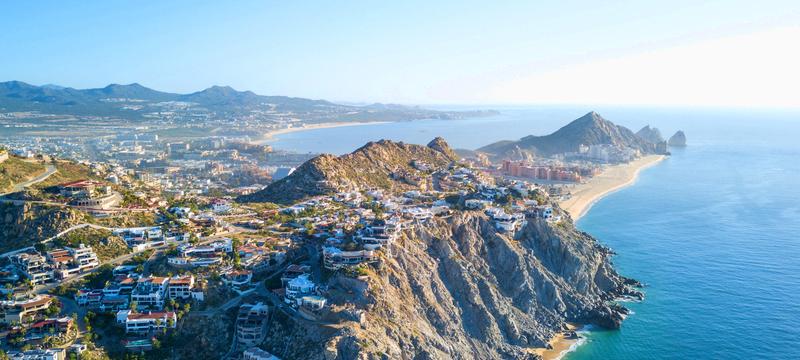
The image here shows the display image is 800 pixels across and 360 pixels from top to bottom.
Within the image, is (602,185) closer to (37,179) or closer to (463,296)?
(463,296)

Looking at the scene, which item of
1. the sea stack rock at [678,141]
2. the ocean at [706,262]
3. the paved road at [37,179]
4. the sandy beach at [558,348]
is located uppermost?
the paved road at [37,179]

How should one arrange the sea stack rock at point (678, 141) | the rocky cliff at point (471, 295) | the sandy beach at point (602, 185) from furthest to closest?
1. the sea stack rock at point (678, 141)
2. the sandy beach at point (602, 185)
3. the rocky cliff at point (471, 295)

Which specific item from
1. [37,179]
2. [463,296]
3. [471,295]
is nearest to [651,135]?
[471,295]

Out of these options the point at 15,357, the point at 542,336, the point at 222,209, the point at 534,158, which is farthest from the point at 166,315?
the point at 534,158

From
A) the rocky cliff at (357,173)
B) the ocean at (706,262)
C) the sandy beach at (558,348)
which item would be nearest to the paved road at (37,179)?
the rocky cliff at (357,173)

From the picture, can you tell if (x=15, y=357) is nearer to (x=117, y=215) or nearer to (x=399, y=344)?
(x=117, y=215)

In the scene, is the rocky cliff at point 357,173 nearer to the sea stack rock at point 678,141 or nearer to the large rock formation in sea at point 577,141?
the large rock formation in sea at point 577,141
